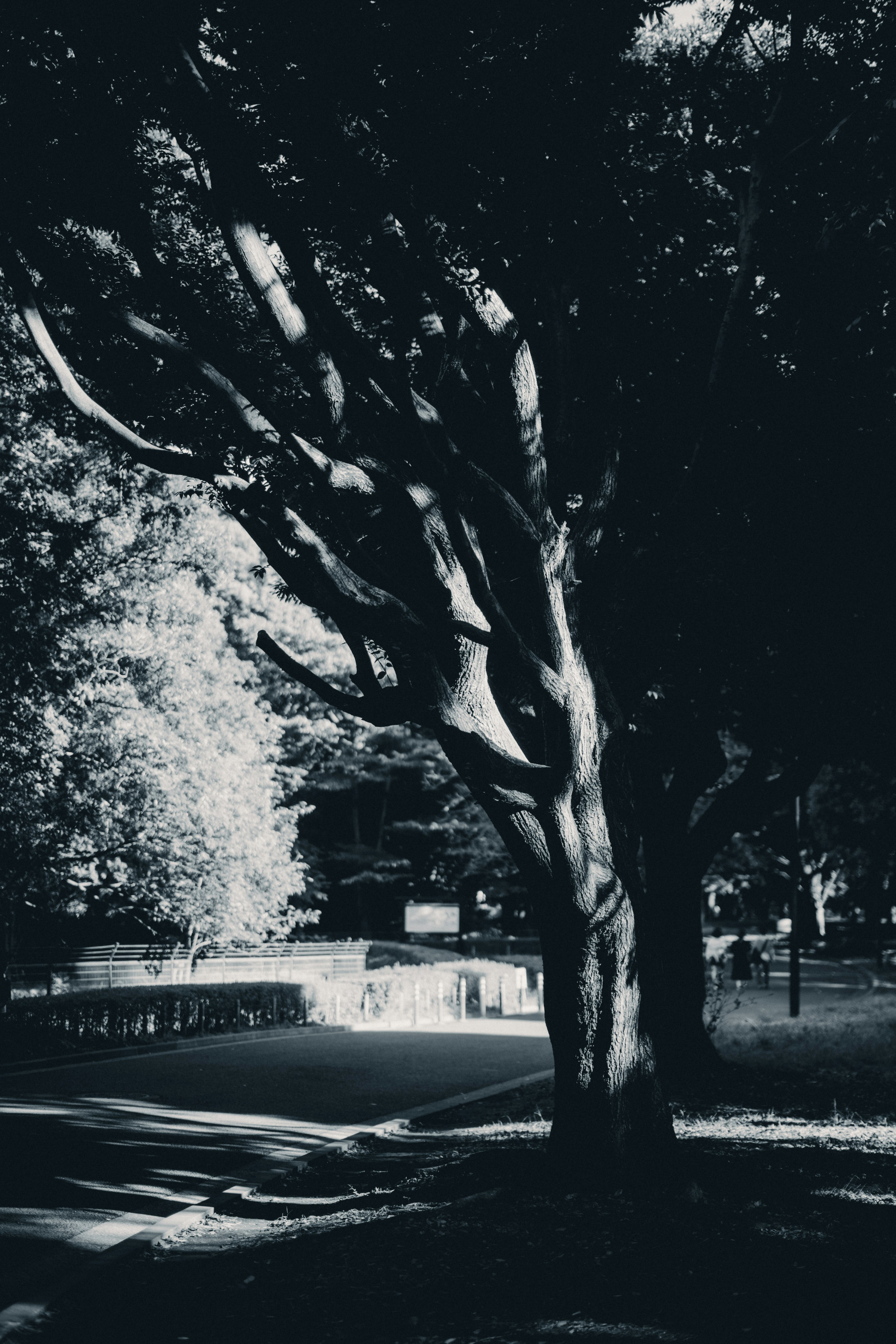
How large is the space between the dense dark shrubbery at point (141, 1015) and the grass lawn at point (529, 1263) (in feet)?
36.2

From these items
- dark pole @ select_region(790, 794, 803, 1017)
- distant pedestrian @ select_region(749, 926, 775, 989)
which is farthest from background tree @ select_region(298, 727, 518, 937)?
dark pole @ select_region(790, 794, 803, 1017)

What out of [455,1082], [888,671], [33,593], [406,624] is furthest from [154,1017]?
[406,624]

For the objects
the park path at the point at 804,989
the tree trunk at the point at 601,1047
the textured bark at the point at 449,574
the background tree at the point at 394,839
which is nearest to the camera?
the tree trunk at the point at 601,1047

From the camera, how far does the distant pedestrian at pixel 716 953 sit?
2333 cm

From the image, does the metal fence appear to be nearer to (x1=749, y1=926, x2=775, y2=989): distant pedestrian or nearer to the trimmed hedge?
the trimmed hedge

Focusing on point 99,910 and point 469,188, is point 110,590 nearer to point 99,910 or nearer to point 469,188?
point 469,188

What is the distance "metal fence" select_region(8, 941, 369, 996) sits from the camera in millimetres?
26344

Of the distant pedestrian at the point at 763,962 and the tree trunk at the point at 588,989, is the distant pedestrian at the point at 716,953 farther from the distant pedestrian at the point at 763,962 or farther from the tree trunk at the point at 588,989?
the tree trunk at the point at 588,989

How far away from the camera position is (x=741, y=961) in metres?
29.8

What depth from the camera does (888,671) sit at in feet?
37.6

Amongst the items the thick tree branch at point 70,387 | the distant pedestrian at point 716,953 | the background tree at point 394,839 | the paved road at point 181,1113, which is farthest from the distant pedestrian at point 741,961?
the thick tree branch at point 70,387

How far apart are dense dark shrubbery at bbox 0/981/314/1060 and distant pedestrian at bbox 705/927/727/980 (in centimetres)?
857

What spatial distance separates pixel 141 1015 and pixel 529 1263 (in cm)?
1596

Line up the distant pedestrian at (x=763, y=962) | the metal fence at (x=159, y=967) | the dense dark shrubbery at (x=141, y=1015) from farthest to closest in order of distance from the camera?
the distant pedestrian at (x=763, y=962) → the metal fence at (x=159, y=967) → the dense dark shrubbery at (x=141, y=1015)
